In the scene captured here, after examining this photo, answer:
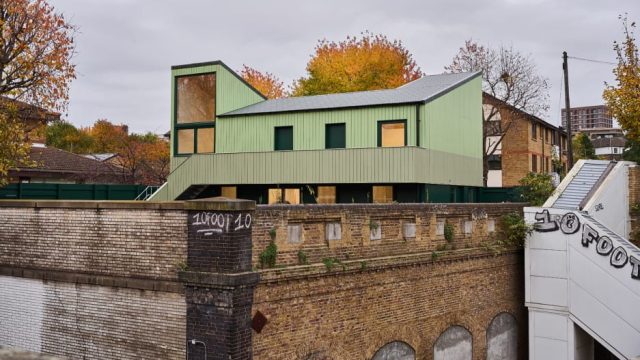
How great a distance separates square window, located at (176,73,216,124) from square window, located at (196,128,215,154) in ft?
1.66

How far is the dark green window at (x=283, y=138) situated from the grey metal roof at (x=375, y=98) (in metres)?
0.81

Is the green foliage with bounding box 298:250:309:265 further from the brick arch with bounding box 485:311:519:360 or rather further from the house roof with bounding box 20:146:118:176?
the house roof with bounding box 20:146:118:176

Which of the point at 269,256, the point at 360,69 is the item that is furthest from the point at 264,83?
the point at 269,256

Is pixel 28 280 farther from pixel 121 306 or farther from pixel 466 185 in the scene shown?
pixel 466 185

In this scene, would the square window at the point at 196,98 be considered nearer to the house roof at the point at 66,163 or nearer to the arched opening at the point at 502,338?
the house roof at the point at 66,163

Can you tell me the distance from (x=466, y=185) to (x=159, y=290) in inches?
738

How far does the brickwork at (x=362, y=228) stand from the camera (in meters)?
11.9

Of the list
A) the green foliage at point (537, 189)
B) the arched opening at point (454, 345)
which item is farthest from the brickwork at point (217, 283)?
the green foliage at point (537, 189)

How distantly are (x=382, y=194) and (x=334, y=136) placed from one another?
3.28 meters

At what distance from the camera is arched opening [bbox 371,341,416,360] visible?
563 inches

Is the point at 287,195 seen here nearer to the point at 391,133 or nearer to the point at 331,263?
the point at 391,133

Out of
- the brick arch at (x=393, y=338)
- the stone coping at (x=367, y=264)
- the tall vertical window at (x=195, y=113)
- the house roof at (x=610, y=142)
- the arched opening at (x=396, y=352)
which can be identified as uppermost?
the house roof at (x=610, y=142)

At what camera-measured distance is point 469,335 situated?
17672 mm

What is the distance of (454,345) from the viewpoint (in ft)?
55.8
